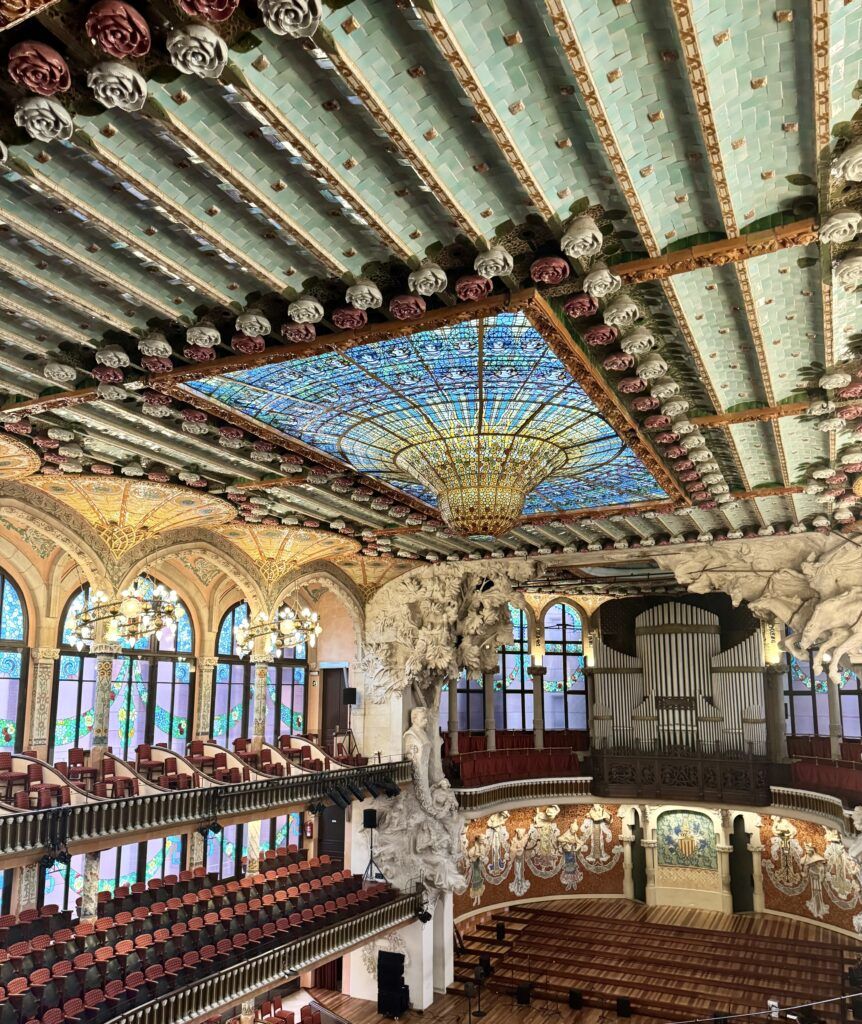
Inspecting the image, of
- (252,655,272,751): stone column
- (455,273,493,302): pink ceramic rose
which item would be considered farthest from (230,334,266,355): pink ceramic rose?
(252,655,272,751): stone column

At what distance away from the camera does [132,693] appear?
22.0 metres

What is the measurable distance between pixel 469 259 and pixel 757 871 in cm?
2713

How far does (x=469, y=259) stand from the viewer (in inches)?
285

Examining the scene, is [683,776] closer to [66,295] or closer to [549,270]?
[549,270]

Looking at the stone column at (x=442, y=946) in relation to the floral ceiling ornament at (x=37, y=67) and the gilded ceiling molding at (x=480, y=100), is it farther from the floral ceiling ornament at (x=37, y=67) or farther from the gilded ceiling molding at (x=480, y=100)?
the floral ceiling ornament at (x=37, y=67)

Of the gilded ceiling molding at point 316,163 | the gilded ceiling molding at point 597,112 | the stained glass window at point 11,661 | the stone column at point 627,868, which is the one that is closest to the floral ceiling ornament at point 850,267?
the gilded ceiling molding at point 597,112

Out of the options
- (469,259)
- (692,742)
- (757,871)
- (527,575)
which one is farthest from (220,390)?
(757,871)

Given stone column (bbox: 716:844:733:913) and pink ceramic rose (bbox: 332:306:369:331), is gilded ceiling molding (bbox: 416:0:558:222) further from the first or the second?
stone column (bbox: 716:844:733:913)

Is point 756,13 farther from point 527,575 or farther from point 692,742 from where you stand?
point 692,742

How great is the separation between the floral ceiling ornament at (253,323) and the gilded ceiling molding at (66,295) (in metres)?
1.30

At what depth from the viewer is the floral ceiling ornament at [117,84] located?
4.49 meters

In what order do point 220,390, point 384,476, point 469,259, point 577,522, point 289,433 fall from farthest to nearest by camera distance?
point 577,522, point 384,476, point 289,433, point 220,390, point 469,259

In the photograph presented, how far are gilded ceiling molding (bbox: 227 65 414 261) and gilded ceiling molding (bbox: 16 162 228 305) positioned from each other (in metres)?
1.73

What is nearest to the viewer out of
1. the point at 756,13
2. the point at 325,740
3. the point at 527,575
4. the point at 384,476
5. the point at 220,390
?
the point at 756,13
